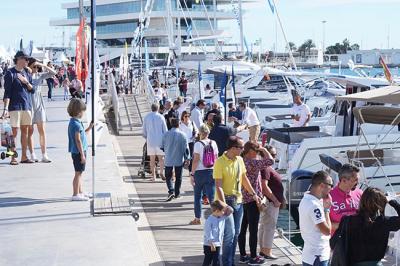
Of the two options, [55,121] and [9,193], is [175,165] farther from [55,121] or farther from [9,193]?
[55,121]

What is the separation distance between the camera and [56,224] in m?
9.75

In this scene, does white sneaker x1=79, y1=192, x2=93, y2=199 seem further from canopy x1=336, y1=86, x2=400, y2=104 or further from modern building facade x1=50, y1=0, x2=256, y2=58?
modern building facade x1=50, y1=0, x2=256, y2=58

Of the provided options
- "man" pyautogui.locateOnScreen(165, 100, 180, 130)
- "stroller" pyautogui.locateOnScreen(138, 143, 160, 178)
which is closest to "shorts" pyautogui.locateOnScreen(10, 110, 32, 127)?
"stroller" pyautogui.locateOnScreen(138, 143, 160, 178)

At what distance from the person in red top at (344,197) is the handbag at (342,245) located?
943mm

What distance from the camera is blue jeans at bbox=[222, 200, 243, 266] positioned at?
8570 mm

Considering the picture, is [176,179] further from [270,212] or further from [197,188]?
[270,212]

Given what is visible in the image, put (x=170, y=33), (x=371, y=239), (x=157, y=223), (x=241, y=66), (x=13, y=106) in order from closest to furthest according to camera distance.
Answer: (x=371, y=239) < (x=157, y=223) < (x=13, y=106) < (x=241, y=66) < (x=170, y=33)

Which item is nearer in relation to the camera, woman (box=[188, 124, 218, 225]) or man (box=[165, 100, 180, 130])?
woman (box=[188, 124, 218, 225])

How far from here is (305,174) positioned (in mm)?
12750

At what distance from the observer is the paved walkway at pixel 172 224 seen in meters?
9.54

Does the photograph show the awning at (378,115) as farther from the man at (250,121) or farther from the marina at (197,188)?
the man at (250,121)

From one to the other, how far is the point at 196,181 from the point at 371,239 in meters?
4.66

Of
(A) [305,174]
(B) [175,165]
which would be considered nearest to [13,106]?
(B) [175,165]

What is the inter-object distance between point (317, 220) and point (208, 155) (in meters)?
3.80
